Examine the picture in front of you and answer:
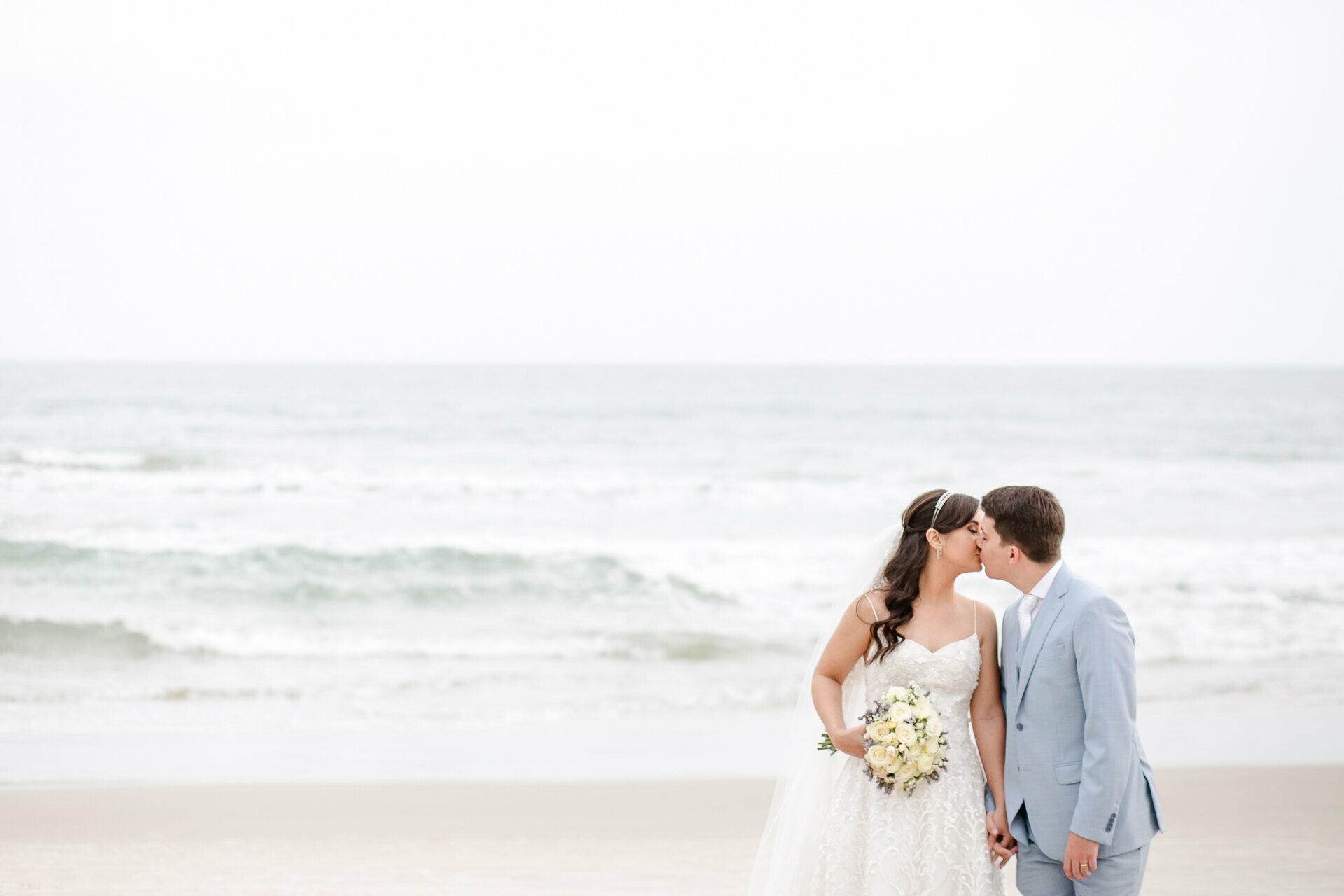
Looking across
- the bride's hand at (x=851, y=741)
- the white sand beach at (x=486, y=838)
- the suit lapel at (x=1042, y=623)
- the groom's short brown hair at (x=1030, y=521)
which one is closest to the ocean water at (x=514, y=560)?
the white sand beach at (x=486, y=838)

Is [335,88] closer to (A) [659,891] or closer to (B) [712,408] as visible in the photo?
(B) [712,408]

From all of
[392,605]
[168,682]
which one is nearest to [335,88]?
[392,605]

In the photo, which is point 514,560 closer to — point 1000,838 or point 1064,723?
point 1000,838

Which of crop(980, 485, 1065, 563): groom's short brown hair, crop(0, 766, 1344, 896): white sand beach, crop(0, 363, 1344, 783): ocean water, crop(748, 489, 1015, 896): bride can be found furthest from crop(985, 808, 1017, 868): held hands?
crop(0, 363, 1344, 783): ocean water

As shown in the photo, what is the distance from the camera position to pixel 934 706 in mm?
2736

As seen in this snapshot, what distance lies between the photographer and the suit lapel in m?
2.45

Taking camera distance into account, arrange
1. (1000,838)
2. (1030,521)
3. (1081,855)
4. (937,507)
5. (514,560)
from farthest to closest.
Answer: (514,560)
(937,507)
(1000,838)
(1030,521)
(1081,855)

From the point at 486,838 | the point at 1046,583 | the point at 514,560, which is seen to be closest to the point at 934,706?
the point at 1046,583

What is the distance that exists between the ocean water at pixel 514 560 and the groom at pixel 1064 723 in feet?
13.3

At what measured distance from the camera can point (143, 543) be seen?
13.2 metres

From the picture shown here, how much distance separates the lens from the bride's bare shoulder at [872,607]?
2811 mm

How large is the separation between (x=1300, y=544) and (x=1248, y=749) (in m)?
8.72

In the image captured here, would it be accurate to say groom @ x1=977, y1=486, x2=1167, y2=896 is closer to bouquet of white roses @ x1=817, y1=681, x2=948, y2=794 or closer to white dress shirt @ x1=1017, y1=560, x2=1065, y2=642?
white dress shirt @ x1=1017, y1=560, x2=1065, y2=642

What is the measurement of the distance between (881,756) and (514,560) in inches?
422
